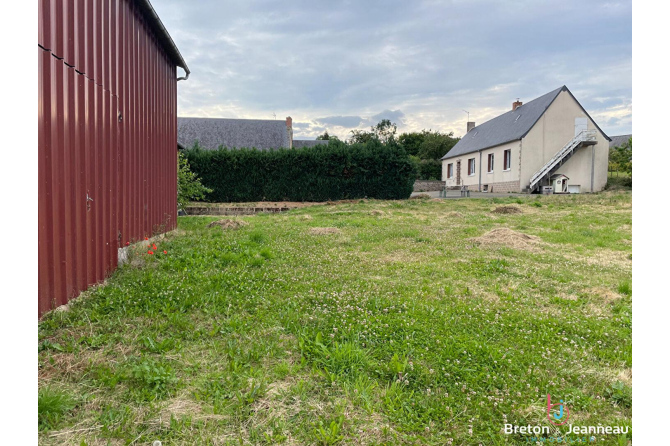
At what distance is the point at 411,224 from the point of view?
10.2m

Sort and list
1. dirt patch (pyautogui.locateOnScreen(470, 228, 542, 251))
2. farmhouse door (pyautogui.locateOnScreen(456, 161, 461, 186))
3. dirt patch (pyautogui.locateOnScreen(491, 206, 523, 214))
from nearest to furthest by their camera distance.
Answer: dirt patch (pyautogui.locateOnScreen(470, 228, 542, 251))
dirt patch (pyautogui.locateOnScreen(491, 206, 523, 214))
farmhouse door (pyautogui.locateOnScreen(456, 161, 461, 186))

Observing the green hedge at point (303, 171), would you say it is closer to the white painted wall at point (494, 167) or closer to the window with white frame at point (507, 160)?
the white painted wall at point (494, 167)

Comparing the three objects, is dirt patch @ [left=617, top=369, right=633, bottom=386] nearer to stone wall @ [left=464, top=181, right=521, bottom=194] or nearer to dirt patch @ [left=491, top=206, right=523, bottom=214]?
dirt patch @ [left=491, top=206, right=523, bottom=214]

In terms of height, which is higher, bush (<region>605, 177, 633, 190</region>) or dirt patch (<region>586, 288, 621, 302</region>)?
bush (<region>605, 177, 633, 190</region>)

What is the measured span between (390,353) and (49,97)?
3735mm

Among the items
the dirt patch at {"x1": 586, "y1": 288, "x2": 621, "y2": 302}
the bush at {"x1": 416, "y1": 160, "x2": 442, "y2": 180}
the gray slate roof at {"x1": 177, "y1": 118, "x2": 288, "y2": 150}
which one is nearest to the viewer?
the dirt patch at {"x1": 586, "y1": 288, "x2": 621, "y2": 302}

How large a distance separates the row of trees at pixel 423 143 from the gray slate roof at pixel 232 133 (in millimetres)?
8028

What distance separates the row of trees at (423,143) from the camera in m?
41.6

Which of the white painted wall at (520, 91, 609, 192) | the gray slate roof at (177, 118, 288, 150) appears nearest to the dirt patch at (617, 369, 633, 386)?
the white painted wall at (520, 91, 609, 192)

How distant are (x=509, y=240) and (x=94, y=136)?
23.2ft

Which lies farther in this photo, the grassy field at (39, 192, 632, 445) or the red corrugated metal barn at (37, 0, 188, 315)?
the red corrugated metal barn at (37, 0, 188, 315)

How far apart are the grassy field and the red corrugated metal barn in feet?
1.48

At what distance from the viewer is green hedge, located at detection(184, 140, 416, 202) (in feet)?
60.7
